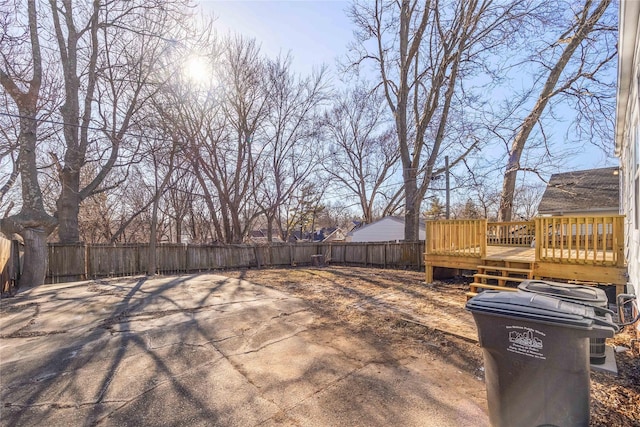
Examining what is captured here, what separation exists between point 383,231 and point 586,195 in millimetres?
11628

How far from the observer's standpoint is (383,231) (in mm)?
22531

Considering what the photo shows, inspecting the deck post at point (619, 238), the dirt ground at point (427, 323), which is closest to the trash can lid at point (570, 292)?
the dirt ground at point (427, 323)

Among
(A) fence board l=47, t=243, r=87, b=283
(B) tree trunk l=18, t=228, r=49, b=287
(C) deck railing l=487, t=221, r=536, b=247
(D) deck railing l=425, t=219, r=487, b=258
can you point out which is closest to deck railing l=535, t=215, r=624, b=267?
(D) deck railing l=425, t=219, r=487, b=258

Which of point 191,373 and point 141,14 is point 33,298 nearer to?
point 191,373

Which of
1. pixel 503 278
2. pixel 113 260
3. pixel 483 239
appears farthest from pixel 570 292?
pixel 113 260

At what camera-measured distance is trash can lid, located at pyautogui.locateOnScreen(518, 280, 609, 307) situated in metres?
2.08

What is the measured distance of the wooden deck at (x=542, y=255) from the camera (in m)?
4.67

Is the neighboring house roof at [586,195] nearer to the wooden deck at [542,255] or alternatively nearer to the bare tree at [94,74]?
the wooden deck at [542,255]

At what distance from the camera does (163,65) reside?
11.1 m

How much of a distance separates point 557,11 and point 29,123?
48.9 feet

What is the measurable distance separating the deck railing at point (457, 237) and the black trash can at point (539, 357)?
505cm

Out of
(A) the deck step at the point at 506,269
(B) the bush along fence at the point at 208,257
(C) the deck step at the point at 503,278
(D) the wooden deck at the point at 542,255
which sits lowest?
(B) the bush along fence at the point at 208,257

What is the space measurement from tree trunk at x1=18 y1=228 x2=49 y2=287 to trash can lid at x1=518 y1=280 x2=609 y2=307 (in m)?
9.66

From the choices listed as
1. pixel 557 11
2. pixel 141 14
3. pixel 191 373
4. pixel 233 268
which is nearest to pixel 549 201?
pixel 557 11
